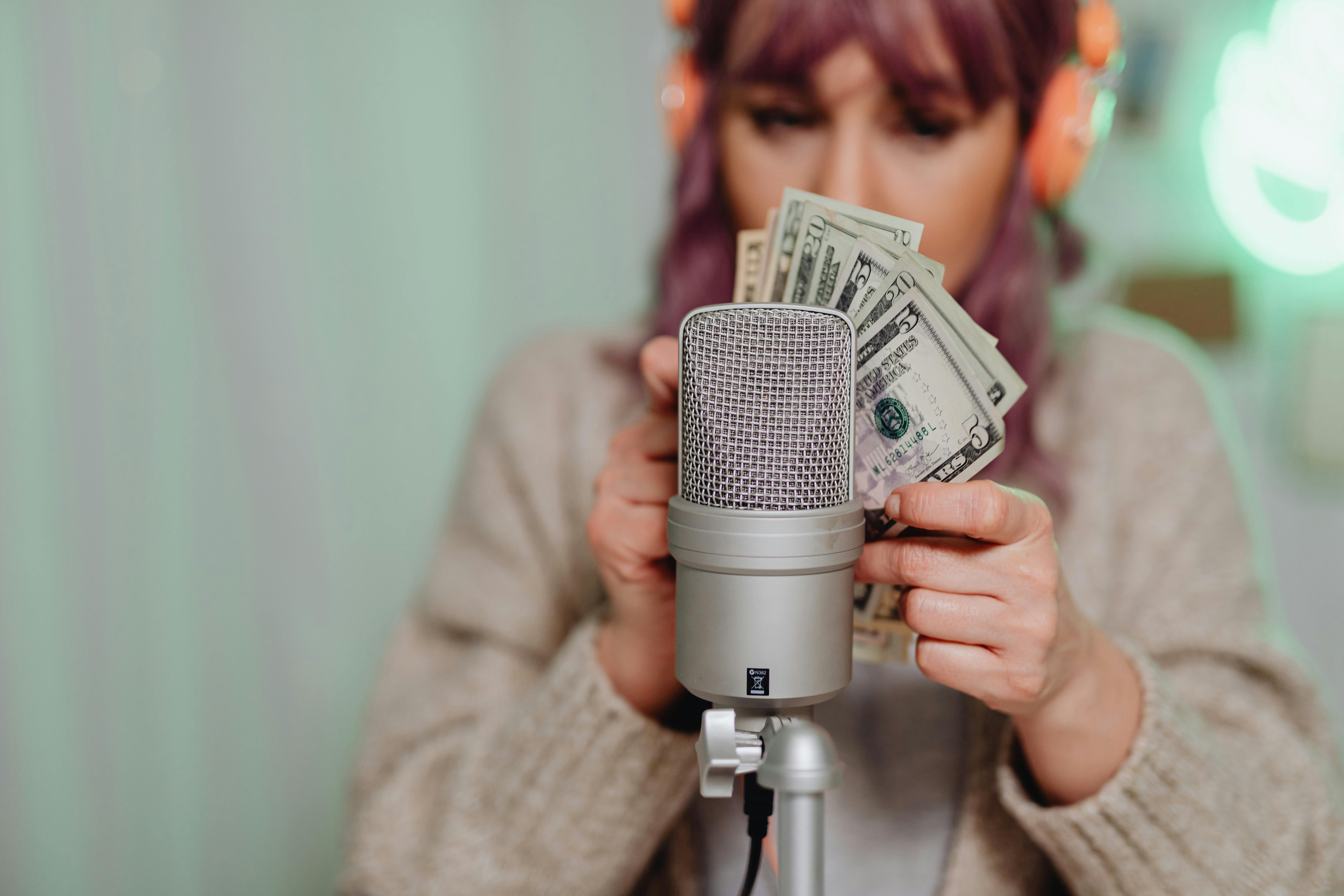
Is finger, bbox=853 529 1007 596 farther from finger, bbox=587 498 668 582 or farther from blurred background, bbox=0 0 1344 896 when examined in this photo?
blurred background, bbox=0 0 1344 896

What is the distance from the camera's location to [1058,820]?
21.9 inches

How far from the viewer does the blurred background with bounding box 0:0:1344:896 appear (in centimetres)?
118

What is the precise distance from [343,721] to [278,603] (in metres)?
0.23

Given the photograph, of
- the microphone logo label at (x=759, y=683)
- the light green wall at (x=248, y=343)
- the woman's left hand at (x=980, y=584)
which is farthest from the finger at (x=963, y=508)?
the light green wall at (x=248, y=343)

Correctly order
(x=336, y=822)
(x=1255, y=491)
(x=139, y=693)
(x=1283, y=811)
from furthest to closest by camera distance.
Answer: (x=1255, y=491), (x=336, y=822), (x=139, y=693), (x=1283, y=811)

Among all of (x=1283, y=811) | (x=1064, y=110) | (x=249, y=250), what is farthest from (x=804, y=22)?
(x=249, y=250)

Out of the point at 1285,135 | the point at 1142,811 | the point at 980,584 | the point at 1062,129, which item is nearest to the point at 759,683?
the point at 980,584

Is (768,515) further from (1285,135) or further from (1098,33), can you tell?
(1285,135)

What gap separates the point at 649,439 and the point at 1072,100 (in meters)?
0.50

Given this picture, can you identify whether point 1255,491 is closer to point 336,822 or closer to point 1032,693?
point 1032,693

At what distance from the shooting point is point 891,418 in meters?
0.42

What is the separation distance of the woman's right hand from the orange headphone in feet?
1.34

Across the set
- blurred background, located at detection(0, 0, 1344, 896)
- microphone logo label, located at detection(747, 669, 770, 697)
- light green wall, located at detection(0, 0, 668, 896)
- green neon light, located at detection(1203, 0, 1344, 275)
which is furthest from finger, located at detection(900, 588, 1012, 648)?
green neon light, located at detection(1203, 0, 1344, 275)

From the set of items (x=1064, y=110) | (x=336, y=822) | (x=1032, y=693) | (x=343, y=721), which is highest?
(x=1064, y=110)
